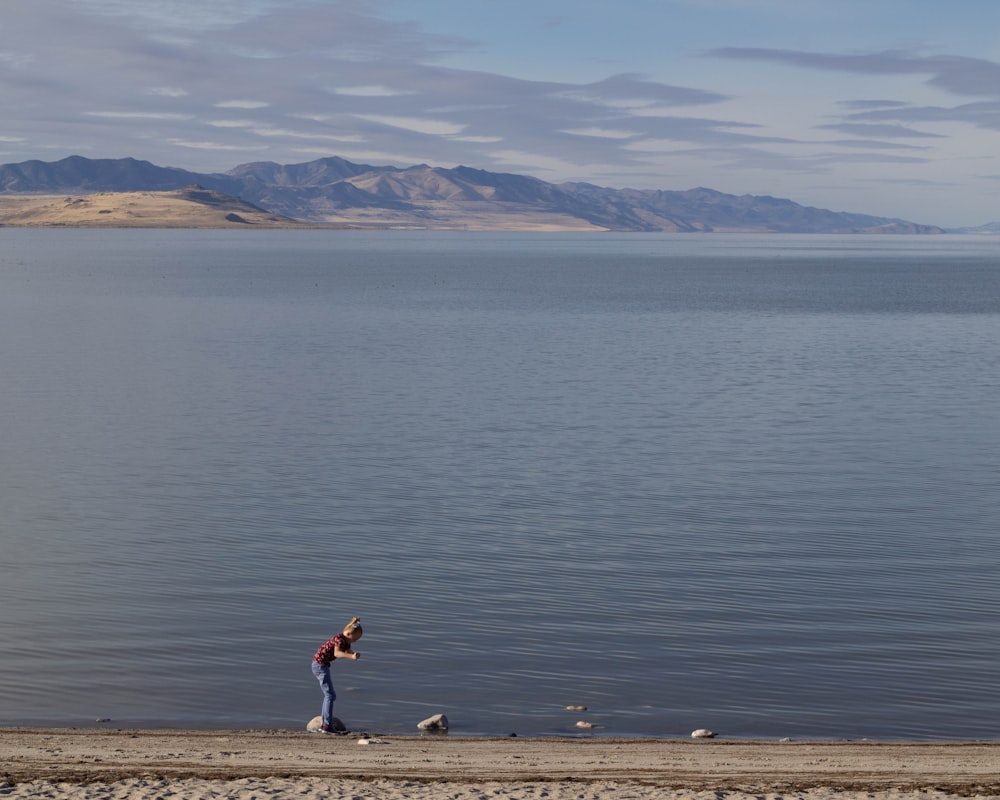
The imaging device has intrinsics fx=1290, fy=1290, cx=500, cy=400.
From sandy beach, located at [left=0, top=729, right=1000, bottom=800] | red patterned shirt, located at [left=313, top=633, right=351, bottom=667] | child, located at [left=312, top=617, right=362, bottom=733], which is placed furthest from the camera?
red patterned shirt, located at [left=313, top=633, right=351, bottom=667]

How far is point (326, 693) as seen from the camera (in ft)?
Result: 49.8

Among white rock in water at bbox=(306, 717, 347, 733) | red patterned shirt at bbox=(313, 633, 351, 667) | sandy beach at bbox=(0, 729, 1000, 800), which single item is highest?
red patterned shirt at bbox=(313, 633, 351, 667)

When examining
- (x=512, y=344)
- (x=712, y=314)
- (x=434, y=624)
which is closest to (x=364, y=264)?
(x=712, y=314)

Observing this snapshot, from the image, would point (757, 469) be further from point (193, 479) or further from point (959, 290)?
point (959, 290)

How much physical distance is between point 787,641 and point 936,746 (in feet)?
13.8

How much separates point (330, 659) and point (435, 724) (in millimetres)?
1478

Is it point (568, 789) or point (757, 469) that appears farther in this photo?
point (757, 469)

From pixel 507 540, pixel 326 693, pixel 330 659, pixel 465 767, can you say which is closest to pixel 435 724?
pixel 326 693

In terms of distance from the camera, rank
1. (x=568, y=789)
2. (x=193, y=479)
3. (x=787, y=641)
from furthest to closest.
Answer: (x=193, y=479)
(x=787, y=641)
(x=568, y=789)

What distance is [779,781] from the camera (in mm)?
12969

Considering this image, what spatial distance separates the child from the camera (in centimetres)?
1516

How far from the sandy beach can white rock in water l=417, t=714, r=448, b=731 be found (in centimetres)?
37

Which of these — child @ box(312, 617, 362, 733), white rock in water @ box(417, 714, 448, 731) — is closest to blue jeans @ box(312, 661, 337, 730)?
child @ box(312, 617, 362, 733)

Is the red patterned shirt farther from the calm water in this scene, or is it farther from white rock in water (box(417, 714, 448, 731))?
white rock in water (box(417, 714, 448, 731))
